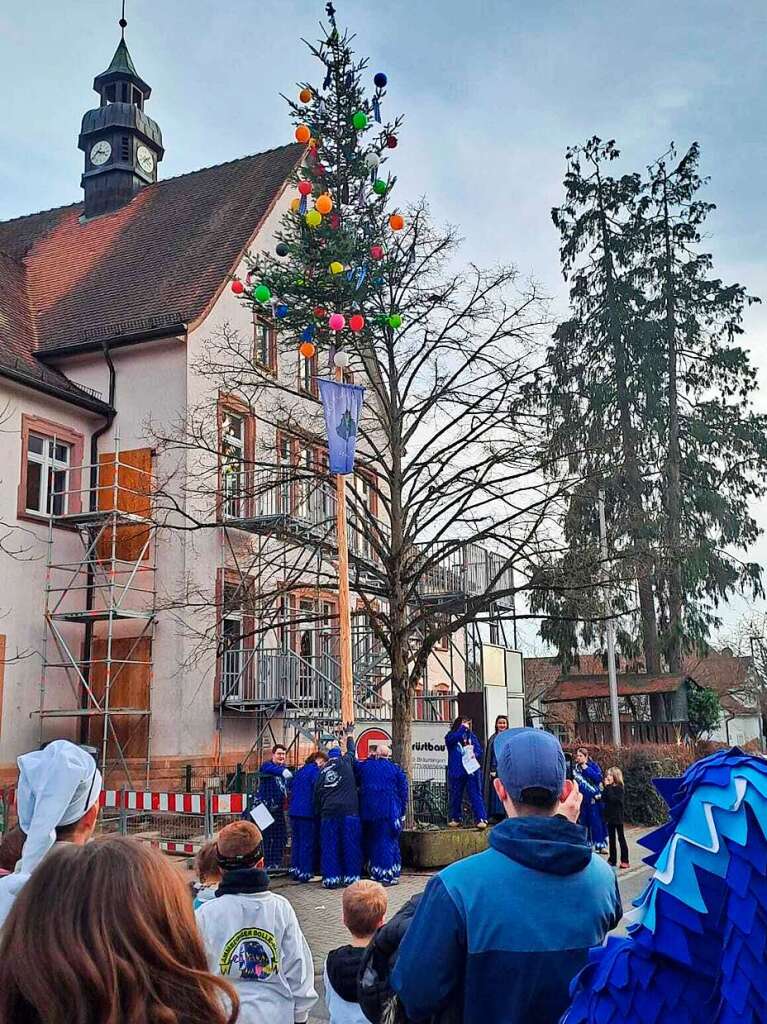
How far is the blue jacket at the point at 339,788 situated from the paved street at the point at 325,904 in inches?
39.3

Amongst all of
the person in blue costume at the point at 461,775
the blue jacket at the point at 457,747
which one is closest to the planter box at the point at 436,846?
the person in blue costume at the point at 461,775

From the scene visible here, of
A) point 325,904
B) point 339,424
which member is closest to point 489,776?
point 325,904

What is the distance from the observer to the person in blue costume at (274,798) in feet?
47.8

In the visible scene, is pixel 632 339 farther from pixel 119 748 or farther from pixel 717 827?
pixel 717 827

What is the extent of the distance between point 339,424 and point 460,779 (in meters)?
6.66

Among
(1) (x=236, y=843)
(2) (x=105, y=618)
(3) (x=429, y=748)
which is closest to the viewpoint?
(1) (x=236, y=843)

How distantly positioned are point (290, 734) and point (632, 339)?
17.9m

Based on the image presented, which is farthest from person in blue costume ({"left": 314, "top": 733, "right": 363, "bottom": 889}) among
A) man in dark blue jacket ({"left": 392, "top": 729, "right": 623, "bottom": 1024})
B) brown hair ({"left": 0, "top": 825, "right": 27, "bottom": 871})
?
man in dark blue jacket ({"left": 392, "top": 729, "right": 623, "bottom": 1024})

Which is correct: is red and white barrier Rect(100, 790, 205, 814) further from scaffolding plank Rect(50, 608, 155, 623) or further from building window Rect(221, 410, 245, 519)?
building window Rect(221, 410, 245, 519)

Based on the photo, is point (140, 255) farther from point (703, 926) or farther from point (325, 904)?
point (703, 926)

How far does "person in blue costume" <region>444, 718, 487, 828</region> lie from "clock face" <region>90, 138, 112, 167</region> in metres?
20.9

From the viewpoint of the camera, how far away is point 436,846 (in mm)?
14648

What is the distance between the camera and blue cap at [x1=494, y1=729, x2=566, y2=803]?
3.00m

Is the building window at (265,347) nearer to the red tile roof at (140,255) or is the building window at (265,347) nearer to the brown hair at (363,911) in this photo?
the red tile roof at (140,255)
